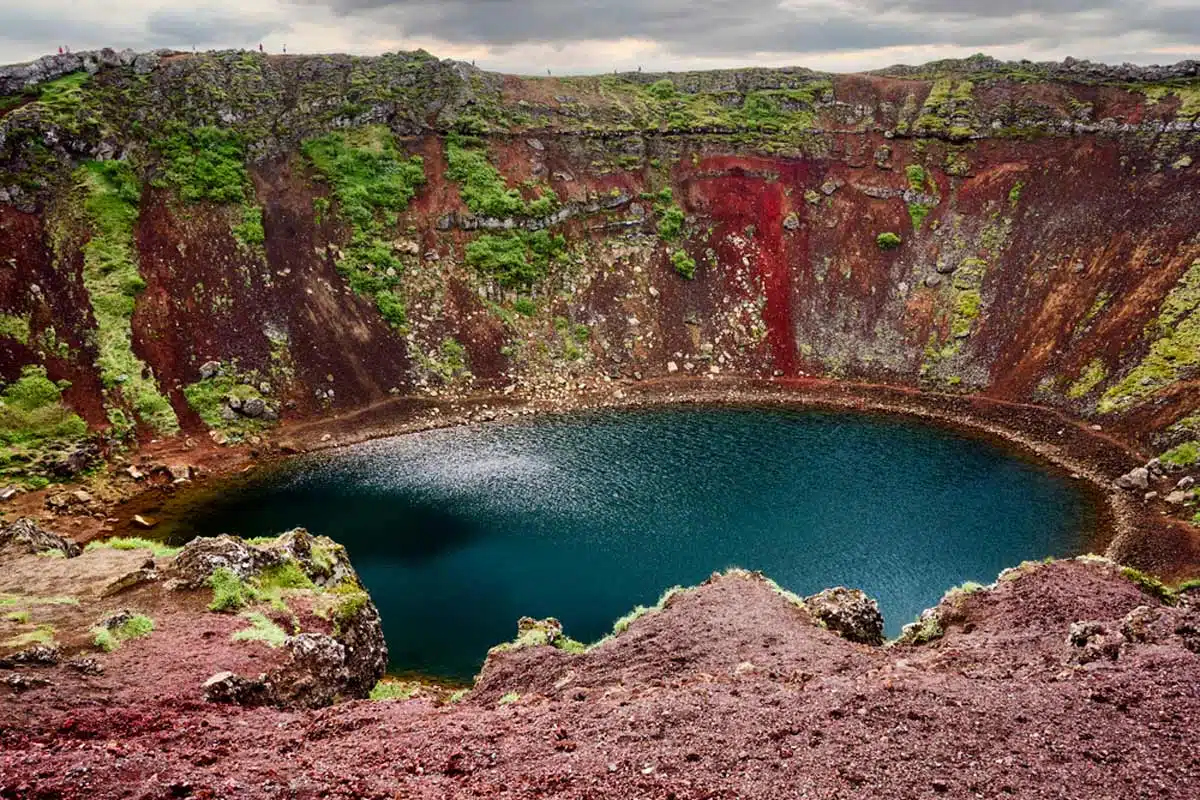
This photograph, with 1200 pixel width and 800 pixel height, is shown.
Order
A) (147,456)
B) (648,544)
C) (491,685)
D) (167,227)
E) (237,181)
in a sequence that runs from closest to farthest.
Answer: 1. (491,685)
2. (648,544)
3. (147,456)
4. (167,227)
5. (237,181)

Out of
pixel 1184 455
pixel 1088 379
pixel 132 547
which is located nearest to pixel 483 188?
pixel 132 547

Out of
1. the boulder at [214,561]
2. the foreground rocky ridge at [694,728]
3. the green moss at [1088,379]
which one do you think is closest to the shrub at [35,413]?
the boulder at [214,561]

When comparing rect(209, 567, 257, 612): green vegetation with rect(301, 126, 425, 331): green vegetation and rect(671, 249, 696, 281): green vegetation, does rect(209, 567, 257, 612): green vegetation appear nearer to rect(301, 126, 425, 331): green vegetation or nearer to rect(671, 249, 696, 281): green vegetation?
rect(301, 126, 425, 331): green vegetation

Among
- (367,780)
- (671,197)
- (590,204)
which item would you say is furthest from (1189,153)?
(367,780)

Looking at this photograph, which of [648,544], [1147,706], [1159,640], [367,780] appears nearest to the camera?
[367,780]

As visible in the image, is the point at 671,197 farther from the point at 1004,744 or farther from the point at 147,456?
the point at 1004,744

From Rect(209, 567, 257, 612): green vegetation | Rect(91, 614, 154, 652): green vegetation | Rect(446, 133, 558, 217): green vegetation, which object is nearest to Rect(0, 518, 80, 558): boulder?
Rect(209, 567, 257, 612): green vegetation
